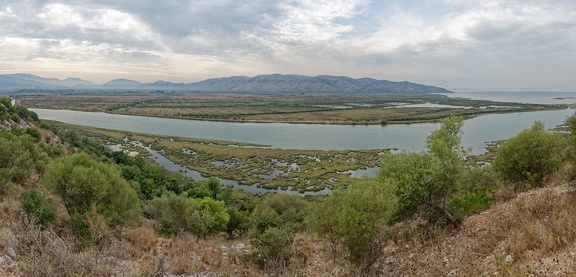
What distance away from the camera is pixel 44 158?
99.5ft

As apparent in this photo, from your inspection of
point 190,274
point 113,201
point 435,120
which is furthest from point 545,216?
point 435,120

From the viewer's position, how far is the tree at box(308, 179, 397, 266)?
1154 cm

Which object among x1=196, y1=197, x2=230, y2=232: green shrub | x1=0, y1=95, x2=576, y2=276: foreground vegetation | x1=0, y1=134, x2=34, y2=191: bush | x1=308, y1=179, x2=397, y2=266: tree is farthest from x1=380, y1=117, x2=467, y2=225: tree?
x1=0, y1=134, x2=34, y2=191: bush

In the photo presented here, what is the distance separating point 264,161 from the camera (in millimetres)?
67875

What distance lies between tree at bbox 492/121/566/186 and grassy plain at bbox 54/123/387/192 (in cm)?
3100

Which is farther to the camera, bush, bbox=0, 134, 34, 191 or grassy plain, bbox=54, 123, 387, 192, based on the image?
grassy plain, bbox=54, 123, 387, 192

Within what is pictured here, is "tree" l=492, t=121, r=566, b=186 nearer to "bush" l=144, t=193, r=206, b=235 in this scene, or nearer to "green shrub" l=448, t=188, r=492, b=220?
"green shrub" l=448, t=188, r=492, b=220

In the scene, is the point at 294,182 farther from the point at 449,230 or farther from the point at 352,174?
the point at 449,230

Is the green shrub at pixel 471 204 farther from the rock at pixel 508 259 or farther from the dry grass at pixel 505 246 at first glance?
the rock at pixel 508 259

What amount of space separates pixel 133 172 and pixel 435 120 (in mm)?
124859

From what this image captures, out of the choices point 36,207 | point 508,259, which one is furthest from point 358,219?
point 36,207

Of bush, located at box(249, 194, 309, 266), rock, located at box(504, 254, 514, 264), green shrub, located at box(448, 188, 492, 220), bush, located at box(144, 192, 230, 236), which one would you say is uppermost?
rock, located at box(504, 254, 514, 264)

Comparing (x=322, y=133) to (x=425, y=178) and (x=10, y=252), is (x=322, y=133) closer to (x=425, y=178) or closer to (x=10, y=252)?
(x=425, y=178)

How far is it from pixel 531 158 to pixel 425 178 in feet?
37.6
